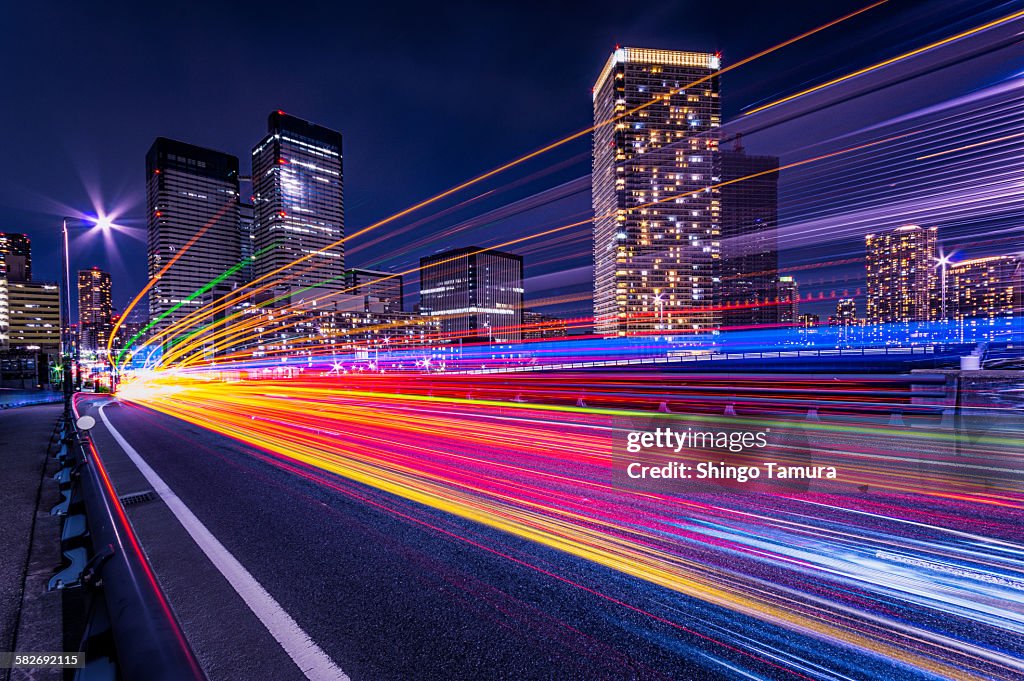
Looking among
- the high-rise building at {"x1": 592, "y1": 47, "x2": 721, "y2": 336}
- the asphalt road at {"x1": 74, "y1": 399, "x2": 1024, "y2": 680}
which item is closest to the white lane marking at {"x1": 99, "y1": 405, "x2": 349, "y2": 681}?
the asphalt road at {"x1": 74, "y1": 399, "x2": 1024, "y2": 680}

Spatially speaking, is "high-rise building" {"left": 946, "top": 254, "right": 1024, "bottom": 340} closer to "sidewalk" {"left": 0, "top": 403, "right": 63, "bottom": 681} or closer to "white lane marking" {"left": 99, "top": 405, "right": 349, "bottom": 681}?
"white lane marking" {"left": 99, "top": 405, "right": 349, "bottom": 681}

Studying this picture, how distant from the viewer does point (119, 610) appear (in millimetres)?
2744

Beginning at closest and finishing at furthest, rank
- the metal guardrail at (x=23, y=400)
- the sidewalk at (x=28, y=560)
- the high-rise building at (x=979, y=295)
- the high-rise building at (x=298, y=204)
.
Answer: the sidewalk at (x=28, y=560) → the metal guardrail at (x=23, y=400) → the high-rise building at (x=979, y=295) → the high-rise building at (x=298, y=204)

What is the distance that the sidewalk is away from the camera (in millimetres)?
3043

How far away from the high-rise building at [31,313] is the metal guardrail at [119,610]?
215 m

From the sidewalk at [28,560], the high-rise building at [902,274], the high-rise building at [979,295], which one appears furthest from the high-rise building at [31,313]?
the high-rise building at [979,295]

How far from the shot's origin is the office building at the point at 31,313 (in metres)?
153

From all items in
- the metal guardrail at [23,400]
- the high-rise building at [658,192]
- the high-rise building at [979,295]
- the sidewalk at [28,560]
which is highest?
the high-rise building at [658,192]

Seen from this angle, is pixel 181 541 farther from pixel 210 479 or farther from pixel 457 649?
pixel 457 649

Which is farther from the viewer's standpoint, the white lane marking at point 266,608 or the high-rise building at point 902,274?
the high-rise building at point 902,274

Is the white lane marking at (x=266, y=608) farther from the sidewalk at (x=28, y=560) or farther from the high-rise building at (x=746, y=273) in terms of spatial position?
the high-rise building at (x=746, y=273)

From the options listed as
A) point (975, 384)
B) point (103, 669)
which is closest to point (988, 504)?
point (975, 384)

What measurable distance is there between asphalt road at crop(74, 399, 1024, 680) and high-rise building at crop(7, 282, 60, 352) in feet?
707

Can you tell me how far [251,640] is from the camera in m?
3.05
